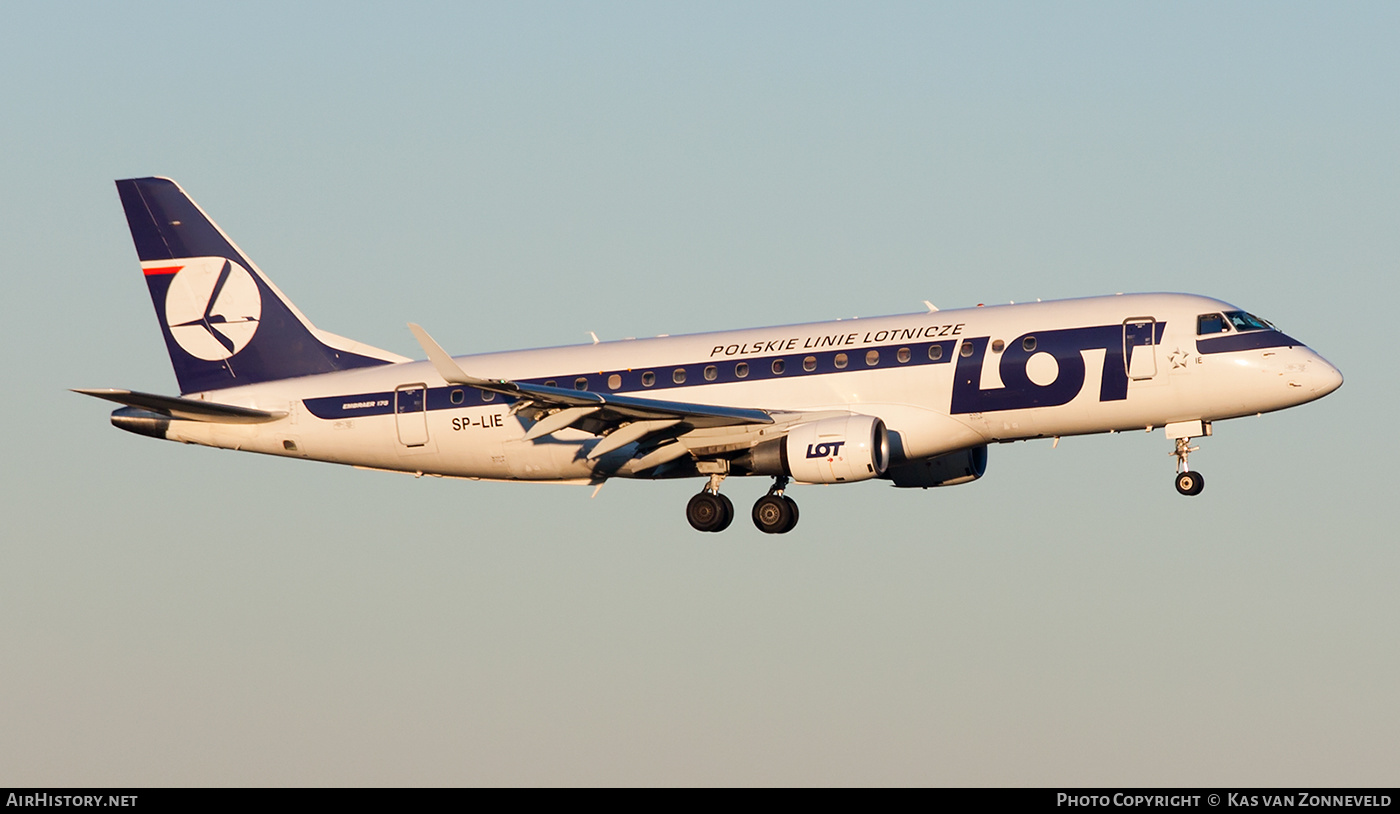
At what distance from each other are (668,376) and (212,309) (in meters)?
15.0

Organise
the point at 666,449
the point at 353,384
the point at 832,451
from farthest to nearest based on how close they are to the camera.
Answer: the point at 353,384, the point at 666,449, the point at 832,451

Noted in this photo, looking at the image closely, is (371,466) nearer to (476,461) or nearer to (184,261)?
(476,461)

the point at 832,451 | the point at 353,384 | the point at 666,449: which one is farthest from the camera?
the point at 353,384

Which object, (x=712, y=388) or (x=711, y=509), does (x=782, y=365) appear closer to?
(x=712, y=388)

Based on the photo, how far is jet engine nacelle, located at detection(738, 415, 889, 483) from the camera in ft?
145

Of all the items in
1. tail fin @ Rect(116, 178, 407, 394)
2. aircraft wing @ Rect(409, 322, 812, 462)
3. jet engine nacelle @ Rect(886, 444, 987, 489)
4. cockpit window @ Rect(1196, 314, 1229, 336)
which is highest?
tail fin @ Rect(116, 178, 407, 394)

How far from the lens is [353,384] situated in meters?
51.2

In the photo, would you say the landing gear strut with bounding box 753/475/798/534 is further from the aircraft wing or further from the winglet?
the winglet

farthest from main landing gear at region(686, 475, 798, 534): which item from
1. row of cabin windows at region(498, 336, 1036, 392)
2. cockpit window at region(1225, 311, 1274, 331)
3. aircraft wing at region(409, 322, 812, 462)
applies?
cockpit window at region(1225, 311, 1274, 331)

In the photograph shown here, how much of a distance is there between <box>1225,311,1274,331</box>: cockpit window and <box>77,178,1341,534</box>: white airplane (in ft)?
0.17

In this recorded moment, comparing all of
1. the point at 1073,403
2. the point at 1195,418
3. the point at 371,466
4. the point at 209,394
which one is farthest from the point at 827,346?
the point at 209,394

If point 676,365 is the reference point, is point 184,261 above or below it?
above

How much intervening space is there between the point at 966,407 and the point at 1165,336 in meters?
5.15

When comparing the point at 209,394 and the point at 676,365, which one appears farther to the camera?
the point at 209,394
